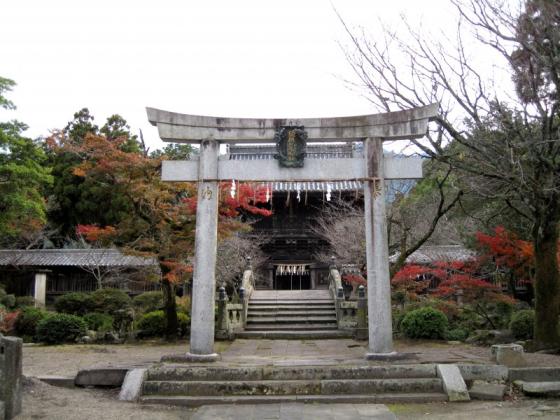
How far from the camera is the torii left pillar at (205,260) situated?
30.7 feet

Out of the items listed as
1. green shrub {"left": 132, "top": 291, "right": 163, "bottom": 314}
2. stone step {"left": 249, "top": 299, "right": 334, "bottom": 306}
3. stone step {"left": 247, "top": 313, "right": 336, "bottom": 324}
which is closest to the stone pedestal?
green shrub {"left": 132, "top": 291, "right": 163, "bottom": 314}

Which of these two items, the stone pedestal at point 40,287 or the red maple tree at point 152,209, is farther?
the stone pedestal at point 40,287

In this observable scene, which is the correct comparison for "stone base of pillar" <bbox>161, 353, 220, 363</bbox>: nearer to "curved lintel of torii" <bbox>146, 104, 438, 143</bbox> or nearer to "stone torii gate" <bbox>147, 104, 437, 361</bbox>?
"stone torii gate" <bbox>147, 104, 437, 361</bbox>

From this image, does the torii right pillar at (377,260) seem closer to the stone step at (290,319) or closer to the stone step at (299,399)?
the stone step at (299,399)

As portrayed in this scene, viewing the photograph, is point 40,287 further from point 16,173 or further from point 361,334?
point 361,334

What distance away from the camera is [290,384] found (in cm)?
791

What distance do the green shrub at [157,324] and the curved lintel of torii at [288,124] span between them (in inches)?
341

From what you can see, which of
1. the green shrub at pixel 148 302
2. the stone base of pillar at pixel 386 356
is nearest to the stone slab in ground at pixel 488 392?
the stone base of pillar at pixel 386 356

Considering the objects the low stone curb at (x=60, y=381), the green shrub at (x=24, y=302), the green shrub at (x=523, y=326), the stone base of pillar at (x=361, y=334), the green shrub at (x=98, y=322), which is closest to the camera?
the low stone curb at (x=60, y=381)

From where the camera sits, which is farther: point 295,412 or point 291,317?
point 291,317

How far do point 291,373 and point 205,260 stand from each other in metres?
2.64

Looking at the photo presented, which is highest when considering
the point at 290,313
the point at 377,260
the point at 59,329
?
the point at 377,260

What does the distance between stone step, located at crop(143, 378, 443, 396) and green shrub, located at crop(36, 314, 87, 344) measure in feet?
33.3

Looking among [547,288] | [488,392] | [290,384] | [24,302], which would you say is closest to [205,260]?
[290,384]
